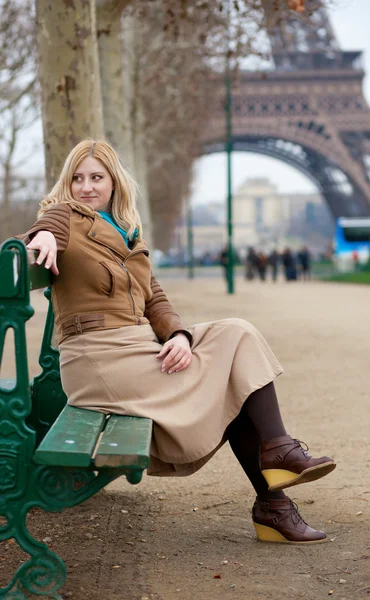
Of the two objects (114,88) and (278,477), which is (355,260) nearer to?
(114,88)

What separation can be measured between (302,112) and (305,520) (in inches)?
2069

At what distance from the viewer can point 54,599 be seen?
2.87m

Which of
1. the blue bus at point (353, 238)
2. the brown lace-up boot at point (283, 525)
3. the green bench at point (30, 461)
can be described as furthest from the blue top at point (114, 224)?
the blue bus at point (353, 238)

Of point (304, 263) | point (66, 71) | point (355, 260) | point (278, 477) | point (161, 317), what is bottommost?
point (304, 263)

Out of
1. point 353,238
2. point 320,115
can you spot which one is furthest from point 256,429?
point 320,115

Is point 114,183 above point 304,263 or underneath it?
above

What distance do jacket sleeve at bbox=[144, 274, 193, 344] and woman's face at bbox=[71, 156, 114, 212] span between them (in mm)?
410

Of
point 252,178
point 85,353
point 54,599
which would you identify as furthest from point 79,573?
point 252,178

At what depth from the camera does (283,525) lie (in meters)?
3.59

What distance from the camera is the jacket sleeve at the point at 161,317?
11.7ft

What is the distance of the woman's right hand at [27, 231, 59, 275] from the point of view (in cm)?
308

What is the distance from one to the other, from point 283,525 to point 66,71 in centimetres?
288

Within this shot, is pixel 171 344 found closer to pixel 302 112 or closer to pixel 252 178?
pixel 302 112

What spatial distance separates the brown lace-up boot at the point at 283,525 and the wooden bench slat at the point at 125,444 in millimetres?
724
